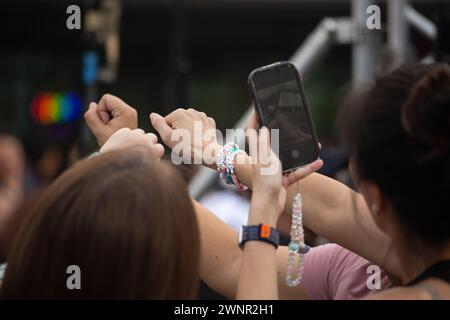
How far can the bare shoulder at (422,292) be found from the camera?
1.22m

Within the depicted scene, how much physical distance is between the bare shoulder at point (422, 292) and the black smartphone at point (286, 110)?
0.85 ft

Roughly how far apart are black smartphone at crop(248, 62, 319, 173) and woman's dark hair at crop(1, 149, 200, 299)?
250 mm

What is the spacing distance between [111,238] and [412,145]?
0.50m

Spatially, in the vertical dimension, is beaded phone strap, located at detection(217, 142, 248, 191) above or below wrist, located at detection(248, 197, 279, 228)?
above

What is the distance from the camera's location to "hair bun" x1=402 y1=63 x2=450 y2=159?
123cm

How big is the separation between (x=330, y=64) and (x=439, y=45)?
7.70 meters

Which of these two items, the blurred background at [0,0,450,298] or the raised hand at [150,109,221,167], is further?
the blurred background at [0,0,450,298]

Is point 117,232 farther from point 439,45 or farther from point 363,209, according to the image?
point 439,45

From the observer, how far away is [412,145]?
4.06ft

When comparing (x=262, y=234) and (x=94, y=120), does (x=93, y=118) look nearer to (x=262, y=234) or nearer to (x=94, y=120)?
(x=94, y=120)

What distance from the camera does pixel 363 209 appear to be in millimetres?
1528

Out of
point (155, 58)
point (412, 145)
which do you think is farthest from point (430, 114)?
point (155, 58)

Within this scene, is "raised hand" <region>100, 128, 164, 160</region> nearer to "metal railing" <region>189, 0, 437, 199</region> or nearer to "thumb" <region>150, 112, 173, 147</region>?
"thumb" <region>150, 112, 173, 147</region>

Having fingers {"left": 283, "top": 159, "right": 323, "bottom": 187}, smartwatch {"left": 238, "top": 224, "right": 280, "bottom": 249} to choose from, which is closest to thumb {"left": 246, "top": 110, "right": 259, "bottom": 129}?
fingers {"left": 283, "top": 159, "right": 323, "bottom": 187}
